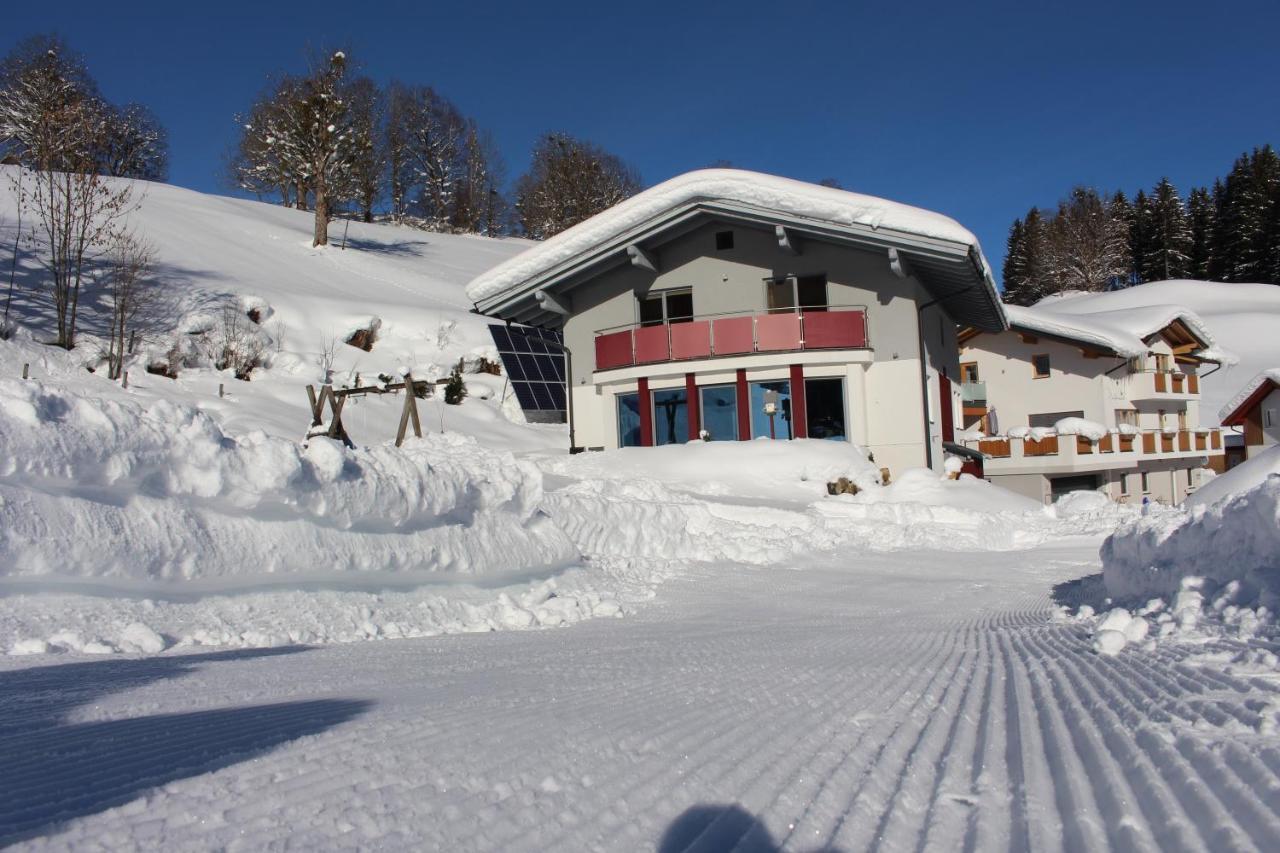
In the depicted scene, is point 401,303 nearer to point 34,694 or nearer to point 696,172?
point 696,172

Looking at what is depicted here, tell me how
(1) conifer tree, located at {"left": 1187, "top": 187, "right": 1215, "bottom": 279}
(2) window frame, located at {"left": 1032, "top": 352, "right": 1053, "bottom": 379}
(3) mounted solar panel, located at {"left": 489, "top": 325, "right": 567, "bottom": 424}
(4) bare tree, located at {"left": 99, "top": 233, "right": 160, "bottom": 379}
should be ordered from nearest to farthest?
(4) bare tree, located at {"left": 99, "top": 233, "right": 160, "bottom": 379} → (3) mounted solar panel, located at {"left": 489, "top": 325, "right": 567, "bottom": 424} → (2) window frame, located at {"left": 1032, "top": 352, "right": 1053, "bottom": 379} → (1) conifer tree, located at {"left": 1187, "top": 187, "right": 1215, "bottom": 279}

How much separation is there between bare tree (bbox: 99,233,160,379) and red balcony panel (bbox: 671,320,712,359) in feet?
47.5

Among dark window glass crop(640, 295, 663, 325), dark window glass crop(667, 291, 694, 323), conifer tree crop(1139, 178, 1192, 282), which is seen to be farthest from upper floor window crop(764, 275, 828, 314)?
conifer tree crop(1139, 178, 1192, 282)

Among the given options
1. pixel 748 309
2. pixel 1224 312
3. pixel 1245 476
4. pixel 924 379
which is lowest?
pixel 1245 476

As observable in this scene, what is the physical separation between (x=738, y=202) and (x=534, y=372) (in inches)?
433

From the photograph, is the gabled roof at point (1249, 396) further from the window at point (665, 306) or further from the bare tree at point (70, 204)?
the bare tree at point (70, 204)

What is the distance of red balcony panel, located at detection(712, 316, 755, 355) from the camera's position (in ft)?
78.6

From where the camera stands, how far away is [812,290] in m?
24.8

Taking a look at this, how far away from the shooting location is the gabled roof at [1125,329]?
3622 centimetres

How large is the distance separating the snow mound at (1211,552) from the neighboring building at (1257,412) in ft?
158

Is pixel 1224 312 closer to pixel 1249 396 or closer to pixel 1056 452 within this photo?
pixel 1249 396

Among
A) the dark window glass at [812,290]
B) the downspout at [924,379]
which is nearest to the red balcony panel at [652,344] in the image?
the dark window glass at [812,290]

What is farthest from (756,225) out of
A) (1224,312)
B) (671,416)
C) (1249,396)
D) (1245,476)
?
(1224,312)

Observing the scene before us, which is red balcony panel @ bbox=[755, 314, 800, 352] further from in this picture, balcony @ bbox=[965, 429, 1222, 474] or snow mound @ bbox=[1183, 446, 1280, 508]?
snow mound @ bbox=[1183, 446, 1280, 508]
